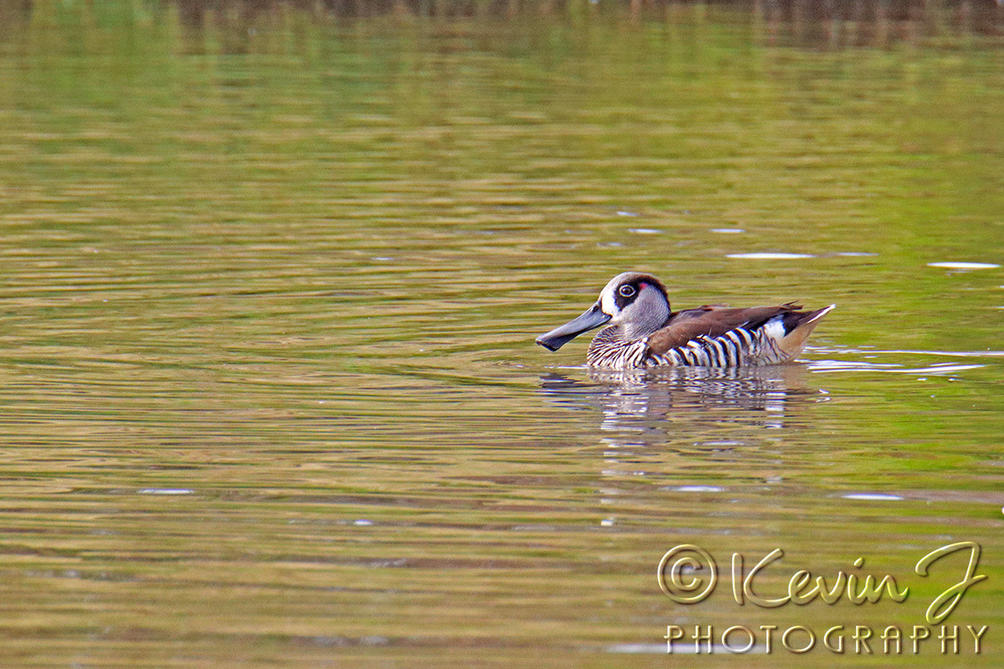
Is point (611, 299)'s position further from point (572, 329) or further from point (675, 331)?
point (675, 331)

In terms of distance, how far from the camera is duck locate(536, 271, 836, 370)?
35.2 feet

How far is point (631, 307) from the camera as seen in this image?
1129cm

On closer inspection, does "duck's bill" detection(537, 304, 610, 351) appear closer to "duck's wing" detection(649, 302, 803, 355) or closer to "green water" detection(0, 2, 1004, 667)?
"green water" detection(0, 2, 1004, 667)

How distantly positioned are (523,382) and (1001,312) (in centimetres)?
319

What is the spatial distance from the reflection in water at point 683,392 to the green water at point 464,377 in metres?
0.04

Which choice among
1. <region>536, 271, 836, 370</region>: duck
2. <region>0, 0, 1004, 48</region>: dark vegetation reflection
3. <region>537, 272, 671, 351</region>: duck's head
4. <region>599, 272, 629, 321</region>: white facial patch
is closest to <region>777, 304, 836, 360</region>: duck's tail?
<region>536, 271, 836, 370</region>: duck

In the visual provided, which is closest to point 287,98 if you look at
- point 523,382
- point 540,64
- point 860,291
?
point 540,64

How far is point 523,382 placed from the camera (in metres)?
10.4

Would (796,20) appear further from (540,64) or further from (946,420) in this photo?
(946,420)

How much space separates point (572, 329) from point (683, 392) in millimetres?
1117

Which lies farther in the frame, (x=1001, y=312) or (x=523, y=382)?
(x=1001, y=312)

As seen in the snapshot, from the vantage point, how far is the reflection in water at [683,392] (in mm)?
9586

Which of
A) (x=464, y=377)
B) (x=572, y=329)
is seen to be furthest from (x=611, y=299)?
(x=464, y=377)

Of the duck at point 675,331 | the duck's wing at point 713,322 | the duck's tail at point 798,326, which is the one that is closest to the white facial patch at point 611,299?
the duck at point 675,331
